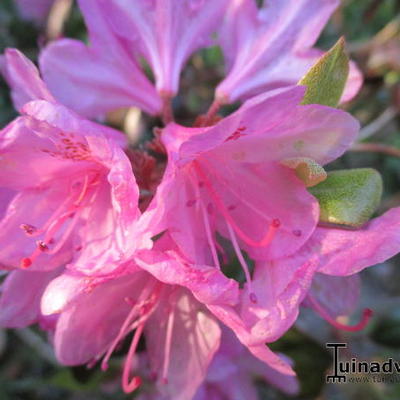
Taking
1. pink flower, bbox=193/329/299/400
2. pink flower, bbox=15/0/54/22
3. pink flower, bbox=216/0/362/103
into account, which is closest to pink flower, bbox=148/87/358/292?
pink flower, bbox=216/0/362/103

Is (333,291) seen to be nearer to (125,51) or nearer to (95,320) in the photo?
(95,320)

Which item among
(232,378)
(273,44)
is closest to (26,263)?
(273,44)

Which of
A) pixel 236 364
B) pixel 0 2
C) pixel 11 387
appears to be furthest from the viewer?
pixel 0 2

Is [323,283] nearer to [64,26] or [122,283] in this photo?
[122,283]

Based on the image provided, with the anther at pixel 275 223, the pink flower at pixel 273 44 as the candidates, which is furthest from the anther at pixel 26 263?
the pink flower at pixel 273 44

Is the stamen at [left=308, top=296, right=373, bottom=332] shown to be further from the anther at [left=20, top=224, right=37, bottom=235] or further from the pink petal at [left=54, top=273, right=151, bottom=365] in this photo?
the anther at [left=20, top=224, right=37, bottom=235]

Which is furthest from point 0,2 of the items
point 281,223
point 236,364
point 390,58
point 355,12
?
point 281,223
